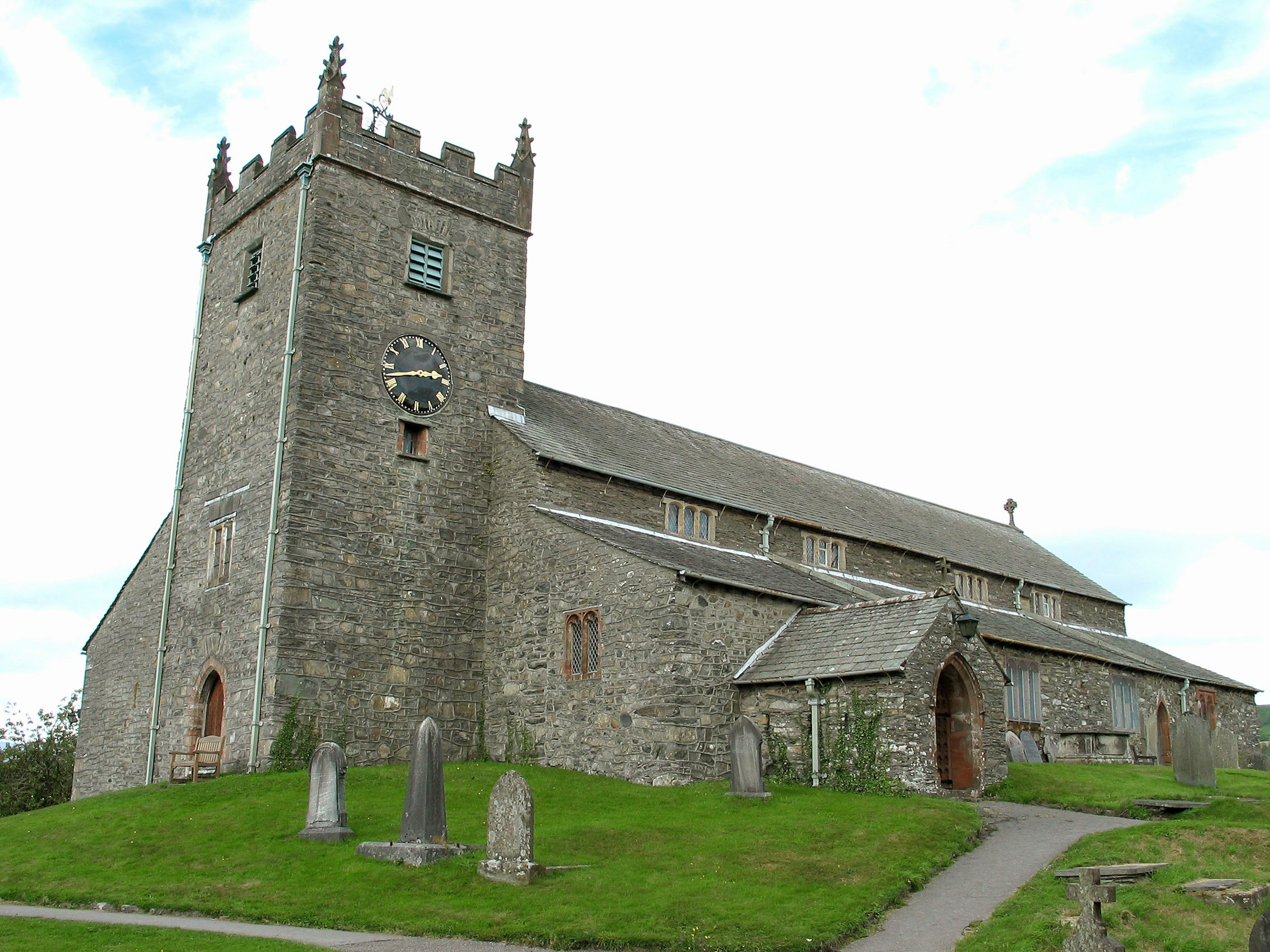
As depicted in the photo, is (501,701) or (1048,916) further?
(501,701)

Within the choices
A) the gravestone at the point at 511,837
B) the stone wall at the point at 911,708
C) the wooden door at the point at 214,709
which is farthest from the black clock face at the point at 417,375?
the gravestone at the point at 511,837

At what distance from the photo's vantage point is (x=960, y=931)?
12.5m

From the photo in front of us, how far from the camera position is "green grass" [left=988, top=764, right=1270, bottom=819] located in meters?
20.3

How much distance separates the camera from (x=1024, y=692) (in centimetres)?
3041

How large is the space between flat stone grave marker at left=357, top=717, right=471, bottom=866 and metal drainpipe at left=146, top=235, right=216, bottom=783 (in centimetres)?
1225

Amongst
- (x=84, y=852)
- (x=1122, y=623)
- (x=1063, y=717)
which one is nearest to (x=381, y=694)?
(x=84, y=852)

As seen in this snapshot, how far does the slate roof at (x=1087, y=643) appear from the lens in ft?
104

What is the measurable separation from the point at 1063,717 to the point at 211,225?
26604 millimetres

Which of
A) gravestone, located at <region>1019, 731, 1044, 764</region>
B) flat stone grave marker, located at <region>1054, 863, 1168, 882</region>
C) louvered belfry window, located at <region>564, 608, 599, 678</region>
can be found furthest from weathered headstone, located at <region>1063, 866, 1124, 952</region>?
gravestone, located at <region>1019, 731, 1044, 764</region>

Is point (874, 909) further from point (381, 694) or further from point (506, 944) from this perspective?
point (381, 694)

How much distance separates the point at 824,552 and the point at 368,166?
53.0 feet

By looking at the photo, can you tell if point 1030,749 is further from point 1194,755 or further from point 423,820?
point 423,820

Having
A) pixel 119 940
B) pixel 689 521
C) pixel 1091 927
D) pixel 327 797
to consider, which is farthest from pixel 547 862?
pixel 689 521

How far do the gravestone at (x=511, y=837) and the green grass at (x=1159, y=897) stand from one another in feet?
17.8
